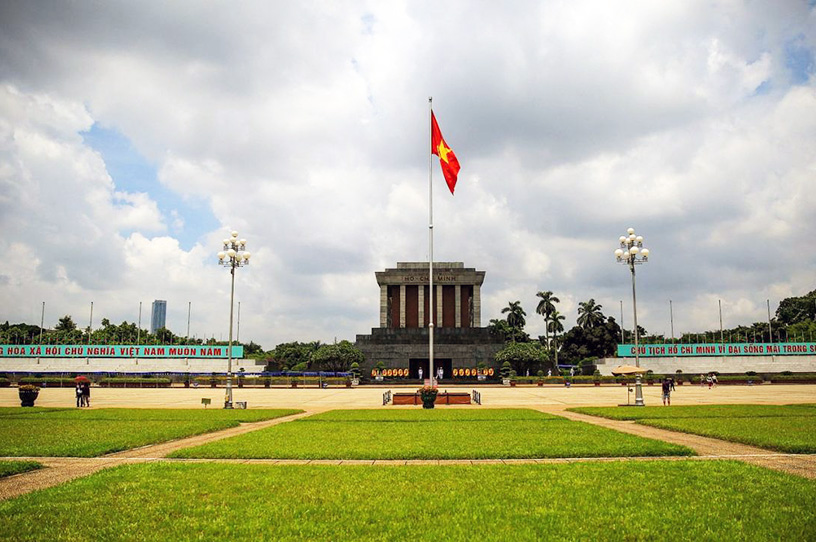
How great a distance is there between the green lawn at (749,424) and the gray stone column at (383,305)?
58728mm

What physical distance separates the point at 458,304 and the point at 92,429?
69.9 metres

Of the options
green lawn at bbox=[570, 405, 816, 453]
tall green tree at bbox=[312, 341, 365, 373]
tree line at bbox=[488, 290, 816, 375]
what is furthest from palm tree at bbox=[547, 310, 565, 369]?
green lawn at bbox=[570, 405, 816, 453]

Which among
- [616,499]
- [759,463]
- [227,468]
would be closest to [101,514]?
[227,468]

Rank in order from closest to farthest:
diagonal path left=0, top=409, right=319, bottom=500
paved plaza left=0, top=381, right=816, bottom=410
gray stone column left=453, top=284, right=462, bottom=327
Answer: diagonal path left=0, top=409, right=319, bottom=500 → paved plaza left=0, top=381, right=816, bottom=410 → gray stone column left=453, top=284, right=462, bottom=327

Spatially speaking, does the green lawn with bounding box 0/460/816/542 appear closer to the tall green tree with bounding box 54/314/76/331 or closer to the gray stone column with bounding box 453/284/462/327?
the gray stone column with bounding box 453/284/462/327

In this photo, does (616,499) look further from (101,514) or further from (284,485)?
(101,514)

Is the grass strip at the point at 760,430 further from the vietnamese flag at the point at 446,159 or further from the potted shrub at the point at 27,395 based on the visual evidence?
the potted shrub at the point at 27,395

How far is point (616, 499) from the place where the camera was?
27.8ft

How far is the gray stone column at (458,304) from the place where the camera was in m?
85.8

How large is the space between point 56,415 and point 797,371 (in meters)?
91.8

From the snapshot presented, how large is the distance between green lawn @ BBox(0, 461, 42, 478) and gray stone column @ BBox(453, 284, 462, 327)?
7531cm

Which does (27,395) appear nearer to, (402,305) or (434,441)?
(434,441)

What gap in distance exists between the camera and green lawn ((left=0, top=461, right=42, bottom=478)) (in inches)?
429

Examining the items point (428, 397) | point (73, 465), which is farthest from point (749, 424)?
point (73, 465)
